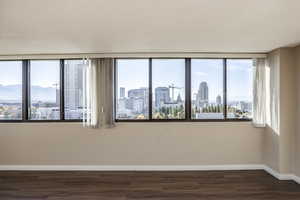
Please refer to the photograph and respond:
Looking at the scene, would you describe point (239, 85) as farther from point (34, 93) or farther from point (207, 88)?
point (34, 93)

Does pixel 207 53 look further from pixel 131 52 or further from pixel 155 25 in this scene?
pixel 155 25

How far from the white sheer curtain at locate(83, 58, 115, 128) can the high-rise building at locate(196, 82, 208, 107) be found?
170 centimetres

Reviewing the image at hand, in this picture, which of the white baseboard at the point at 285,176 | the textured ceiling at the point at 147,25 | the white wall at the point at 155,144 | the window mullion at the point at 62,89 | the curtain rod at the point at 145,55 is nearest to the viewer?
Result: the textured ceiling at the point at 147,25

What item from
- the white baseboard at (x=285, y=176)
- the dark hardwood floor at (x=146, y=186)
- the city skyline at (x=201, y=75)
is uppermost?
the city skyline at (x=201, y=75)

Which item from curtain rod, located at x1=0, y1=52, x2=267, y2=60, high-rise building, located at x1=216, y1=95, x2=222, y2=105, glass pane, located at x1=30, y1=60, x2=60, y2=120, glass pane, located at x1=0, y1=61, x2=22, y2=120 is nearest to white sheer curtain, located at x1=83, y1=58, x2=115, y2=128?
curtain rod, located at x1=0, y1=52, x2=267, y2=60

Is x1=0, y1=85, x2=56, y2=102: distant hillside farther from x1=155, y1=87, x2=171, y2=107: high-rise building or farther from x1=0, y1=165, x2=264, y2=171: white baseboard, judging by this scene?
x1=155, y1=87, x2=171, y2=107: high-rise building

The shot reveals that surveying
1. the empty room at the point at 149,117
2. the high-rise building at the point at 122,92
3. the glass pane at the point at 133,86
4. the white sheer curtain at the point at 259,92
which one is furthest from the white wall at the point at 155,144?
the high-rise building at the point at 122,92

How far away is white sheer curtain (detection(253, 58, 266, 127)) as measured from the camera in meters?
4.40

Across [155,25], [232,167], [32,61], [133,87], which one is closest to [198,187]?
[232,167]

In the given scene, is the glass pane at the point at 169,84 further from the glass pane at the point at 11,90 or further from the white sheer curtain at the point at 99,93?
the glass pane at the point at 11,90

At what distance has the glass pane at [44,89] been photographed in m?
4.71

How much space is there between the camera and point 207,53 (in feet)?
14.4

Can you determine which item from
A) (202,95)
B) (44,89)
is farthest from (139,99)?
(44,89)

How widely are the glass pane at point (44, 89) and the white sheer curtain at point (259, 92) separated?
3797mm
